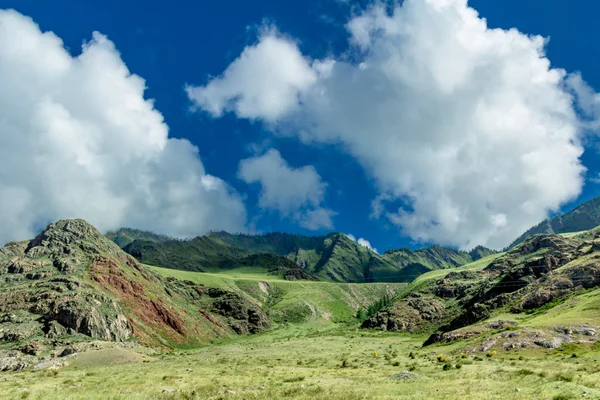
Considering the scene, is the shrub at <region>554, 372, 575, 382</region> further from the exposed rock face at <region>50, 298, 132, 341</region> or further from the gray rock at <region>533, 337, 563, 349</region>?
the exposed rock face at <region>50, 298, 132, 341</region>

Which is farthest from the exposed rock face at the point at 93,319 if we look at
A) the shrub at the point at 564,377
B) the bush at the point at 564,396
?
the bush at the point at 564,396

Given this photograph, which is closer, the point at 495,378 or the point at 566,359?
the point at 495,378

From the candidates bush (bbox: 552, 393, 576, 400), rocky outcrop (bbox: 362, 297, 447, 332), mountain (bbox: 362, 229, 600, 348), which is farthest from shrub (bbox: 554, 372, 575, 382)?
rocky outcrop (bbox: 362, 297, 447, 332)

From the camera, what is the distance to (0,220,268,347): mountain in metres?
127

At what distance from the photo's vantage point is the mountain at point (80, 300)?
127438mm

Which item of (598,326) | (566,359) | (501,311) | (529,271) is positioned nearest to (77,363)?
(566,359)

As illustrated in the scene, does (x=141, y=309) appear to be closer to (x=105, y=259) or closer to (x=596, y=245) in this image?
(x=105, y=259)

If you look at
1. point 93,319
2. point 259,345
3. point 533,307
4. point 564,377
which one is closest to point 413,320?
point 259,345

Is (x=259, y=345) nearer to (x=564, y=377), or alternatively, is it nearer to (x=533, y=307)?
(x=533, y=307)

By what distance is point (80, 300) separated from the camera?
137 metres

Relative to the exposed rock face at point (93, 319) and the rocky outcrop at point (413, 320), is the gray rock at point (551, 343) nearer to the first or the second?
the rocky outcrop at point (413, 320)

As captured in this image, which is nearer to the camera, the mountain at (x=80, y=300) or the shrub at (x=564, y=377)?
the shrub at (x=564, y=377)

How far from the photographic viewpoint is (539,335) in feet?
208

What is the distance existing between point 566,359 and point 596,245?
4820 inches
